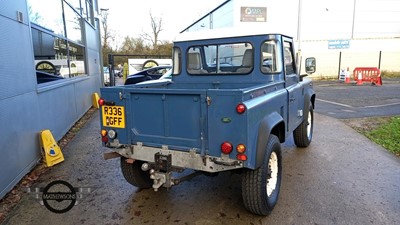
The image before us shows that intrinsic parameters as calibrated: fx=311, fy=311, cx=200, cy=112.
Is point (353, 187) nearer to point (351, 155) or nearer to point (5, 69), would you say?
point (351, 155)

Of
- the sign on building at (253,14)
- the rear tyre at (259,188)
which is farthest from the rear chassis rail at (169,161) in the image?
the sign on building at (253,14)

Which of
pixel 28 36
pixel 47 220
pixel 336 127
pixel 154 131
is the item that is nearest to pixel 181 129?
pixel 154 131

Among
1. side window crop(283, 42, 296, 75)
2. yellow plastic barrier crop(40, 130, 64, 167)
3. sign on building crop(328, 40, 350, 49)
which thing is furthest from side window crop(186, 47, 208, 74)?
sign on building crop(328, 40, 350, 49)

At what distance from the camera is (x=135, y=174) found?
13.2ft

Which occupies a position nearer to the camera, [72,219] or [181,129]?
[181,129]

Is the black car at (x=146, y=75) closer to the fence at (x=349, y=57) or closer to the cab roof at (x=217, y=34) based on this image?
the cab roof at (x=217, y=34)

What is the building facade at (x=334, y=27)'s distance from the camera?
25438mm

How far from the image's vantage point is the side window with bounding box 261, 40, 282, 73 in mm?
4293

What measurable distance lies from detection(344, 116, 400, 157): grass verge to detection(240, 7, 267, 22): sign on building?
1817cm

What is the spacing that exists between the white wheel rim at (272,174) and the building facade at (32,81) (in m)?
3.32

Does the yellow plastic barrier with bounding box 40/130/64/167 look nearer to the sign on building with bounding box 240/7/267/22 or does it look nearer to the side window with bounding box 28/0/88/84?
the side window with bounding box 28/0/88/84

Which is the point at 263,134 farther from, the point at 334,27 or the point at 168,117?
the point at 334,27

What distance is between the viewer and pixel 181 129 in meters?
3.18

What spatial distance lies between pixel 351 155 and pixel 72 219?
15.5ft
